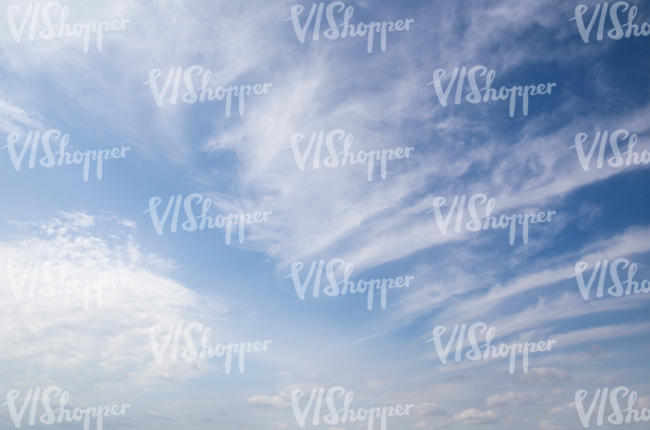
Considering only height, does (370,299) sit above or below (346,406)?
above

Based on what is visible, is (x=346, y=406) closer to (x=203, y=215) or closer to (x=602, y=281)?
(x=203, y=215)

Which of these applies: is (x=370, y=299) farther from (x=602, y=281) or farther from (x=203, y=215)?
(x=602, y=281)

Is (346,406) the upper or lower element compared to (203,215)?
lower

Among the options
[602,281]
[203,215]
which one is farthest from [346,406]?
[602,281]

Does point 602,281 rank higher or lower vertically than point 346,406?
higher

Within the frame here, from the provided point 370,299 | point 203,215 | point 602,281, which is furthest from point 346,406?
point 602,281

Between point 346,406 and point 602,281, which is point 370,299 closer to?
point 346,406

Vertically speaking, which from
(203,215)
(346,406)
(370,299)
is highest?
(203,215)

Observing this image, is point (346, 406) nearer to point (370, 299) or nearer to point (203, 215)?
point (370, 299)
